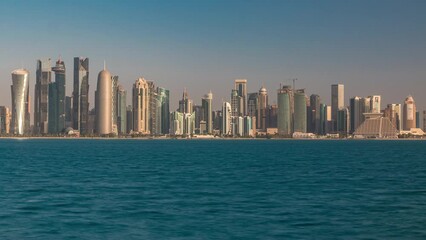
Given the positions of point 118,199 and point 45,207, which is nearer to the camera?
point 45,207

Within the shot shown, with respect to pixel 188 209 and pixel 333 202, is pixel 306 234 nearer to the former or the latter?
pixel 188 209

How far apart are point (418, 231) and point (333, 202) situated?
14417 millimetres

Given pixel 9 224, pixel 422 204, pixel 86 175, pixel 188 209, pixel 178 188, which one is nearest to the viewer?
pixel 9 224

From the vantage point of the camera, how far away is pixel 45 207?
48.8 meters

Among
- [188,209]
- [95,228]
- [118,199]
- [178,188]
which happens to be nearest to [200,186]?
[178,188]

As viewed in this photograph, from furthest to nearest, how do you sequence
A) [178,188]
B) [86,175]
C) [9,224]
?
1. [86,175]
2. [178,188]
3. [9,224]

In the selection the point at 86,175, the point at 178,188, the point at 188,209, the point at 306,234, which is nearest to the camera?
the point at 306,234

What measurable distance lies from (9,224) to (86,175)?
1727 inches

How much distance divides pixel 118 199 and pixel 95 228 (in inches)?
604

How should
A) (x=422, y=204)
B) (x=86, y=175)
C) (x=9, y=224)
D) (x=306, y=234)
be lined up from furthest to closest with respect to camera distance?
(x=86, y=175)
(x=422, y=204)
(x=9, y=224)
(x=306, y=234)

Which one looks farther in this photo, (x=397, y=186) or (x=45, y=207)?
(x=397, y=186)

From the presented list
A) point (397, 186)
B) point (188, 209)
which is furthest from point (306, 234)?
point (397, 186)

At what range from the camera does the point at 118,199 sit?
178 feet

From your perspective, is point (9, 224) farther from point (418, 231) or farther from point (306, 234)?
point (418, 231)
